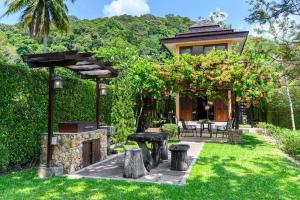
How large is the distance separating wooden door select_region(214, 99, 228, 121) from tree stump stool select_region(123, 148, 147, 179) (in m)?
13.2

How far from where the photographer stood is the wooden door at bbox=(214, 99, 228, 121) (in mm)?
18359

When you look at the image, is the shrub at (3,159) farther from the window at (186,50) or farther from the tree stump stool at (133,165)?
the window at (186,50)

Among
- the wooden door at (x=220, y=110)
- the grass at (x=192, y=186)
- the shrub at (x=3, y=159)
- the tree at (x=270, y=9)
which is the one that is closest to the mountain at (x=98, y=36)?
the wooden door at (x=220, y=110)

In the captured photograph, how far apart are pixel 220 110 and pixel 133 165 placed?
13.6 m

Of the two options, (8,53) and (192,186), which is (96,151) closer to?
(192,186)

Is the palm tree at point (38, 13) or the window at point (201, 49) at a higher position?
the palm tree at point (38, 13)

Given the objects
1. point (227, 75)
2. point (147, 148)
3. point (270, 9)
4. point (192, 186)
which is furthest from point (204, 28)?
point (192, 186)

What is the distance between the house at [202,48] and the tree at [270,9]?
8821mm

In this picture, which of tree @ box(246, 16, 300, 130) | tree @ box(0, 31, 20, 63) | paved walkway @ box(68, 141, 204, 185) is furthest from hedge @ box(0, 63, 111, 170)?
tree @ box(0, 31, 20, 63)

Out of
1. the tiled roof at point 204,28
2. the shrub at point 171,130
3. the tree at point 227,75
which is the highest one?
the tiled roof at point 204,28

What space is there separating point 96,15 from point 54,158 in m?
33.7

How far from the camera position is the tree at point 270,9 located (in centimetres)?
855

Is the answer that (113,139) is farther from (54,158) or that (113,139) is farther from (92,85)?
(54,158)

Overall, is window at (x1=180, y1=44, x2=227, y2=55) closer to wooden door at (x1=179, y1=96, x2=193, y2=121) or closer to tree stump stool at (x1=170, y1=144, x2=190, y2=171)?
wooden door at (x1=179, y1=96, x2=193, y2=121)
